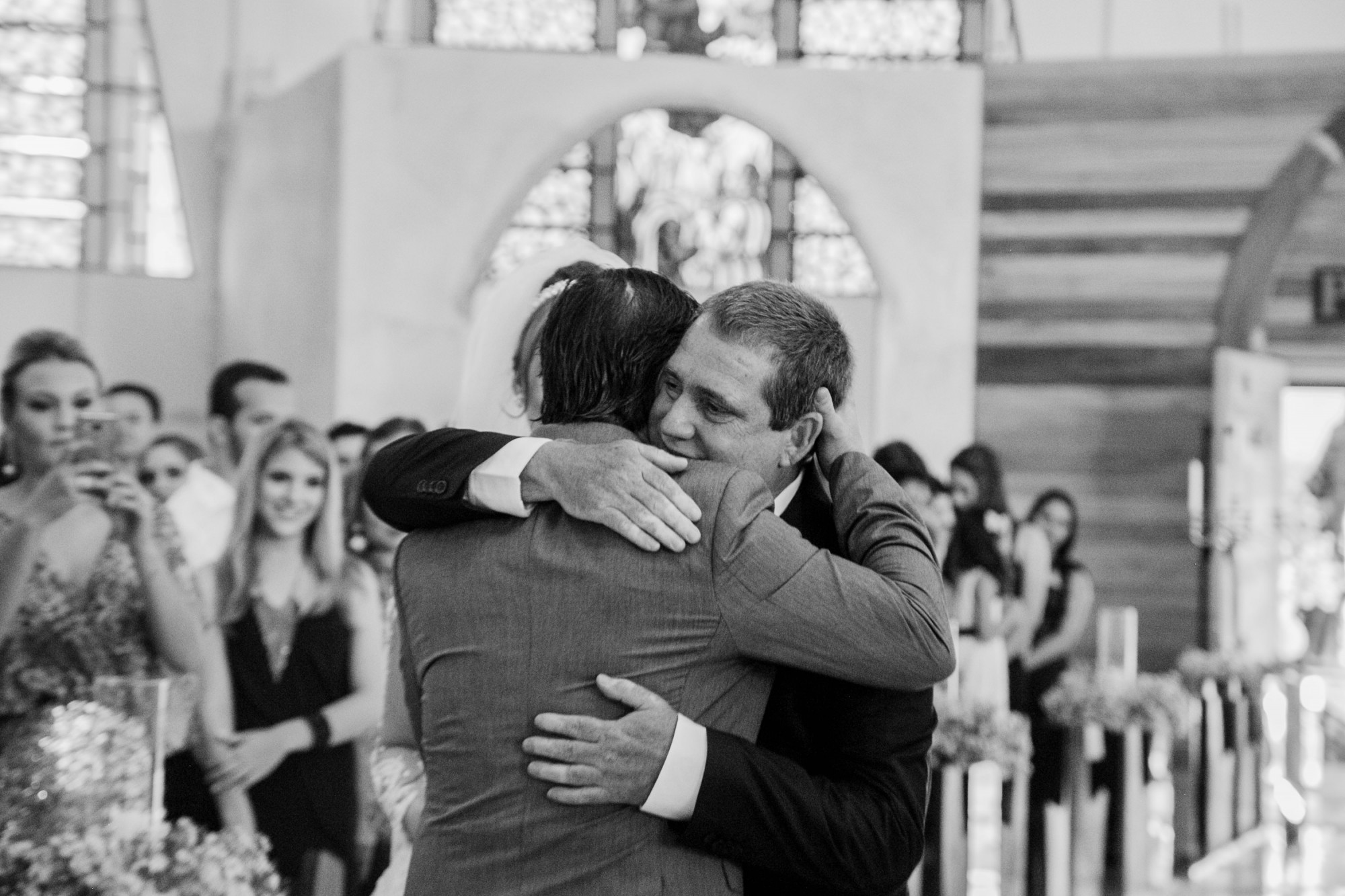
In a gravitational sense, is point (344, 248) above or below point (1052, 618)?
above

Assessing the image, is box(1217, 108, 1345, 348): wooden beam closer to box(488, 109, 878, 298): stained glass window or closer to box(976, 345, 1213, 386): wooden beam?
box(976, 345, 1213, 386): wooden beam

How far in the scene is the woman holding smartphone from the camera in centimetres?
384

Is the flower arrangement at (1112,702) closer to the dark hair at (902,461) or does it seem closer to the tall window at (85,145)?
the dark hair at (902,461)

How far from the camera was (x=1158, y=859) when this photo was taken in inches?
286

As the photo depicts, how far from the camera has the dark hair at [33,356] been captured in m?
4.39

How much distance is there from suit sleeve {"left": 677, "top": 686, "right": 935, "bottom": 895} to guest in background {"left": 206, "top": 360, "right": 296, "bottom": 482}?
5149 mm

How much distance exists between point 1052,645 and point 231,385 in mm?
3951

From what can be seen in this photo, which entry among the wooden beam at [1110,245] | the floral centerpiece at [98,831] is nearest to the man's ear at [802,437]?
the floral centerpiece at [98,831]

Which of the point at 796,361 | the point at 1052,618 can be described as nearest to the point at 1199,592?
the point at 1052,618

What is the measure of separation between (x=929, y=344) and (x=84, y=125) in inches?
203

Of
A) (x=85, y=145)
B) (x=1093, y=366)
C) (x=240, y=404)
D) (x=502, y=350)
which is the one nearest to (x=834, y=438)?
(x=502, y=350)

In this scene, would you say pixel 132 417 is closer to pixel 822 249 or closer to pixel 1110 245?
pixel 822 249

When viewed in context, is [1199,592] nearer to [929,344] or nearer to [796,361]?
[929,344]

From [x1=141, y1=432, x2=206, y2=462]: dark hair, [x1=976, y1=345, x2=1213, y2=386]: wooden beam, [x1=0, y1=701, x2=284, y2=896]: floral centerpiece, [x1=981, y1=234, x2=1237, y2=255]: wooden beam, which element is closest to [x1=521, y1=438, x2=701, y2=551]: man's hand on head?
[x1=0, y1=701, x2=284, y2=896]: floral centerpiece
